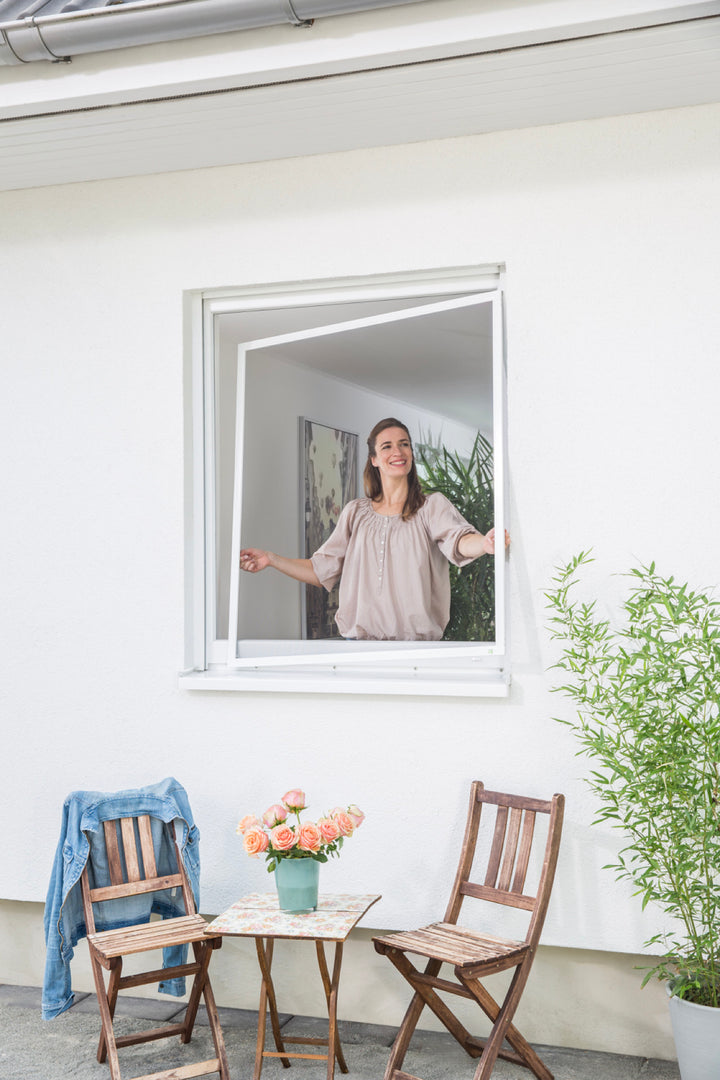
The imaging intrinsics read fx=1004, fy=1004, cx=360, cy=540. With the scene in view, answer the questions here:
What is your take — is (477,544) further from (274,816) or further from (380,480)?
(274,816)

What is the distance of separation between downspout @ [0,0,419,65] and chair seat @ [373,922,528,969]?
8.98 feet

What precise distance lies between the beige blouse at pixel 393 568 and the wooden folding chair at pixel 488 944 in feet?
2.28

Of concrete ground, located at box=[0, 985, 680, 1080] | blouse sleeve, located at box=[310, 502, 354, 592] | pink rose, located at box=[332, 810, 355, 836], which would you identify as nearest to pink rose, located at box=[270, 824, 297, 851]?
pink rose, located at box=[332, 810, 355, 836]

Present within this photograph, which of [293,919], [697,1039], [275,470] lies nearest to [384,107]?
[275,470]

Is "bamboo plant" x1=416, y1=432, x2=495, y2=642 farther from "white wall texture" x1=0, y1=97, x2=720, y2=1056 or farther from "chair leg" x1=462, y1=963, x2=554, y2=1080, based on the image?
"chair leg" x1=462, y1=963, x2=554, y2=1080

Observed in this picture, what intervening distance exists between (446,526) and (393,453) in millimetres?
348

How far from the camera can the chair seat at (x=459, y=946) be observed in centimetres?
293

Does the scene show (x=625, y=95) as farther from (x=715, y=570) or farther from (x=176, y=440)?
(x=176, y=440)

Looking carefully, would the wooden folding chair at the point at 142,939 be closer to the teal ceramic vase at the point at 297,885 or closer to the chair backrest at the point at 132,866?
the chair backrest at the point at 132,866

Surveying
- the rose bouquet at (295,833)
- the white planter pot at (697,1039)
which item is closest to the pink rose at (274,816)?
the rose bouquet at (295,833)

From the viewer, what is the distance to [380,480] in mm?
3852

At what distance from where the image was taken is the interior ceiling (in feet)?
12.1

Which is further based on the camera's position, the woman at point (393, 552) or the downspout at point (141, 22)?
the woman at point (393, 552)

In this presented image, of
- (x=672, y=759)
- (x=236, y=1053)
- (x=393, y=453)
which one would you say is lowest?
(x=236, y=1053)
